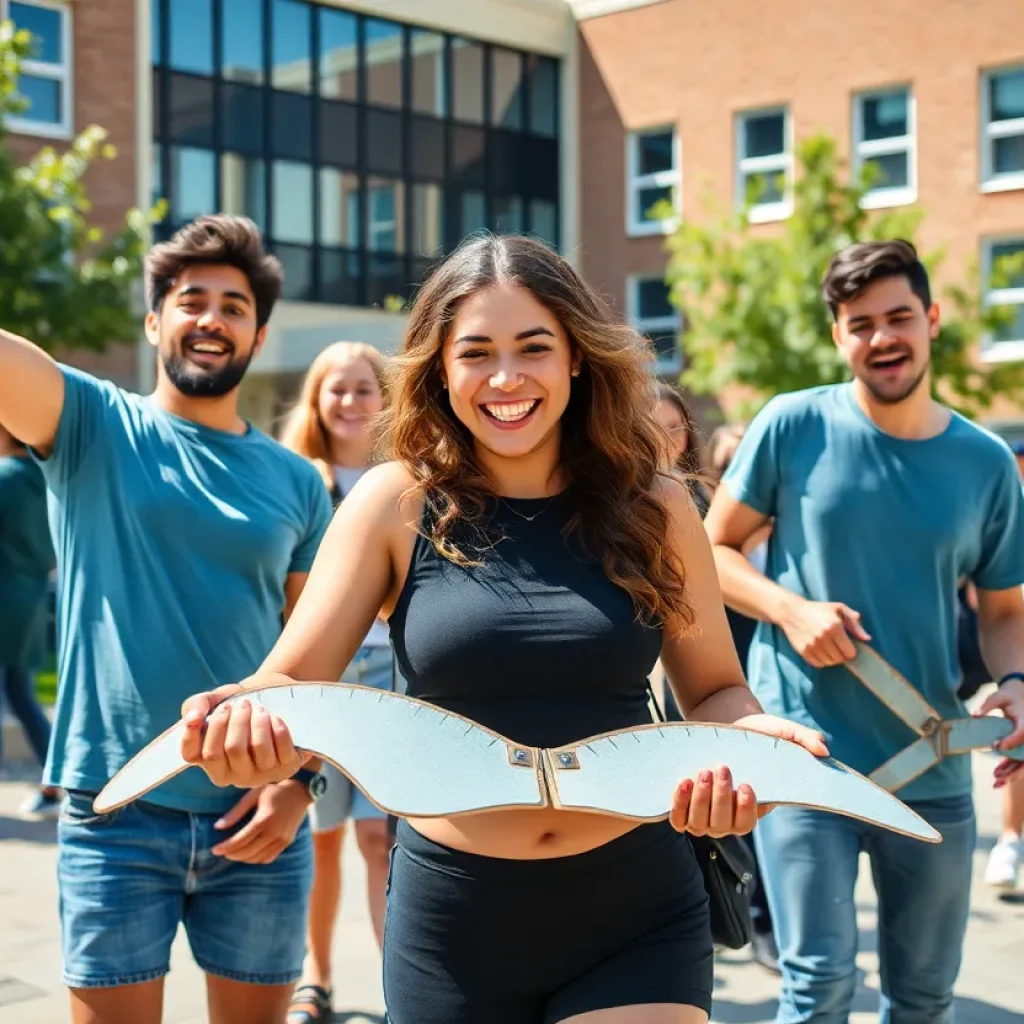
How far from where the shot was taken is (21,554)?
7871 mm

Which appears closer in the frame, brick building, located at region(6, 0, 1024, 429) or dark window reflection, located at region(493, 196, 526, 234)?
brick building, located at region(6, 0, 1024, 429)

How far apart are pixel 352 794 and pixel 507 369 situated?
3248mm

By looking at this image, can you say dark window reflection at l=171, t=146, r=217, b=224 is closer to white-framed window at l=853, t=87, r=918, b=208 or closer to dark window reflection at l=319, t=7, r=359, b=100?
dark window reflection at l=319, t=7, r=359, b=100

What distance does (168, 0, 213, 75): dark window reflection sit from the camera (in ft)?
91.6

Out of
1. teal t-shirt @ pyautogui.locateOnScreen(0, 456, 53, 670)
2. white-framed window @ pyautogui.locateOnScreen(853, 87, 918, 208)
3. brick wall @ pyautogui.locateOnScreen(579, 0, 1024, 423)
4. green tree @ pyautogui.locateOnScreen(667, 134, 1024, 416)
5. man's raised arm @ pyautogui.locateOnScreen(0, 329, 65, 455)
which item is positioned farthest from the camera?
white-framed window @ pyautogui.locateOnScreen(853, 87, 918, 208)

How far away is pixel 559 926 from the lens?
2.52 m

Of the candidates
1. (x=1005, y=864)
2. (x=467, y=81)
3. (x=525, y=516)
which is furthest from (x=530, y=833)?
(x=467, y=81)

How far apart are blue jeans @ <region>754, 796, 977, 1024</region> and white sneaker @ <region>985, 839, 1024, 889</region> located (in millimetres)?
3348

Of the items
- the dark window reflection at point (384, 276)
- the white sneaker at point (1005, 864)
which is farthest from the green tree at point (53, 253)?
the white sneaker at point (1005, 864)

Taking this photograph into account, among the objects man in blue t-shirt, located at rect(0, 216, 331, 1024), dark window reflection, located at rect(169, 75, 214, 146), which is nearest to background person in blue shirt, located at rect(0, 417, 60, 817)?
man in blue t-shirt, located at rect(0, 216, 331, 1024)

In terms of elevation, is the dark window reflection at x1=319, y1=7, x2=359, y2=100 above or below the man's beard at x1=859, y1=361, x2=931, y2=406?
above

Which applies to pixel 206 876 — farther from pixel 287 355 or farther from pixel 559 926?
pixel 287 355

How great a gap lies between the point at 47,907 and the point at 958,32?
24.9 m

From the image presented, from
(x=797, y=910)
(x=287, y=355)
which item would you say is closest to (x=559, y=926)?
(x=797, y=910)
